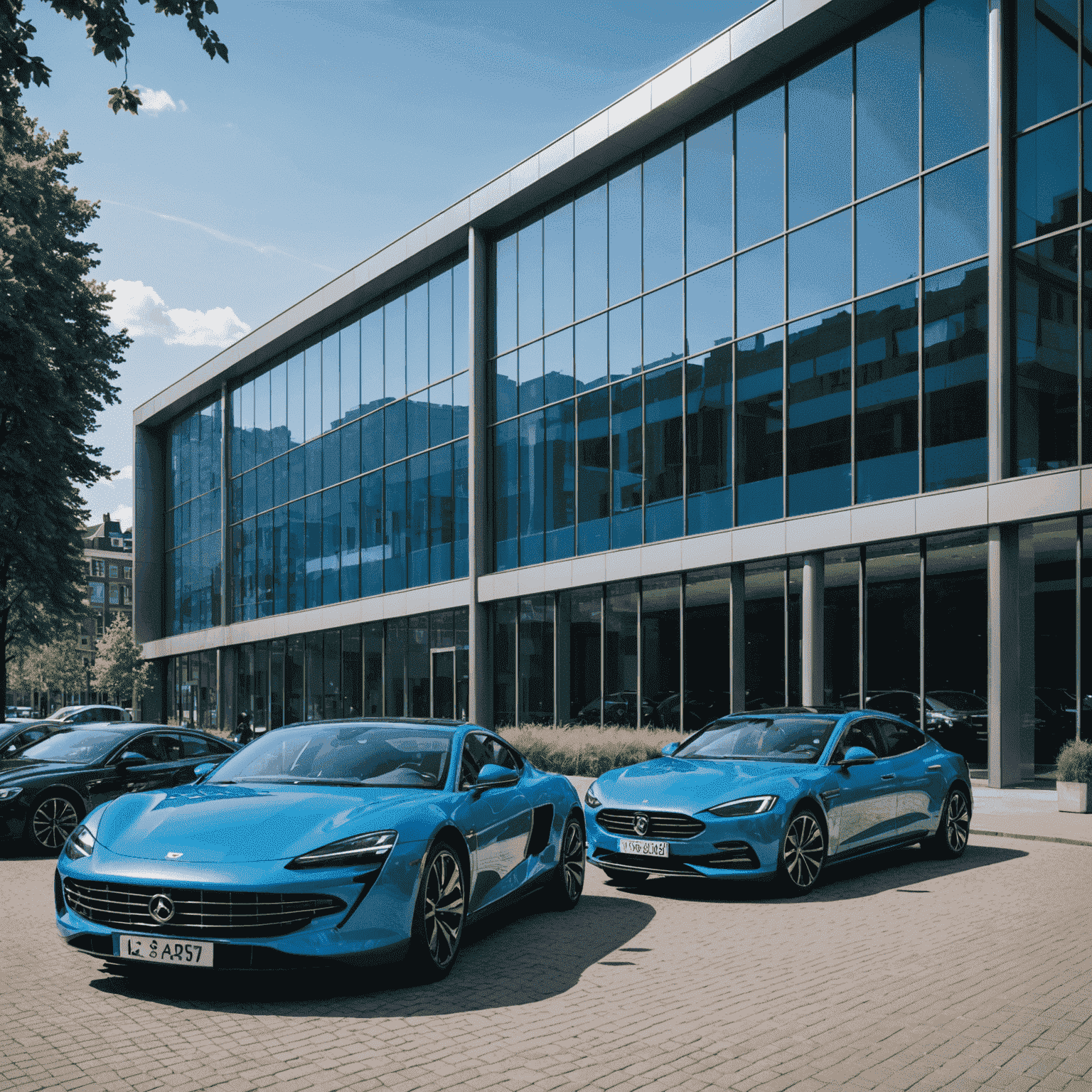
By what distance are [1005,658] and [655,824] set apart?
38.7ft

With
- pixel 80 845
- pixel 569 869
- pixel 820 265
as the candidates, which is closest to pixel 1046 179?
pixel 820 265

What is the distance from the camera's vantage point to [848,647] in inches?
868

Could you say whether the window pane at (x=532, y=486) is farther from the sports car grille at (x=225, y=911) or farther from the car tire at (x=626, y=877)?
the sports car grille at (x=225, y=911)

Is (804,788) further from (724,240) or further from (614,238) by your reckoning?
(614,238)

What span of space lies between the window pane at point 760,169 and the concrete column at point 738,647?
6748 mm

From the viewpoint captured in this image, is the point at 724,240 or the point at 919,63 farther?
the point at 724,240

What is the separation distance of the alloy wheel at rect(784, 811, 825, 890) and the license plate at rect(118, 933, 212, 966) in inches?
200

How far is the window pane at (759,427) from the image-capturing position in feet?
77.1

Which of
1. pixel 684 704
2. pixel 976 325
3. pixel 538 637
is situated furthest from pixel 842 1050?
pixel 538 637

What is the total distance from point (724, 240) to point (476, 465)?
923 cm

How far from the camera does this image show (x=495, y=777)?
7.61 m

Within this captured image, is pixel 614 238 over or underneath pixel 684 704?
over

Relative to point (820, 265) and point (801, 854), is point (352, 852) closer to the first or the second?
point (801, 854)

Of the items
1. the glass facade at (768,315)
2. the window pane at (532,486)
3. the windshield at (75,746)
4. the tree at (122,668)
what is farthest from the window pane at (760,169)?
the tree at (122,668)
